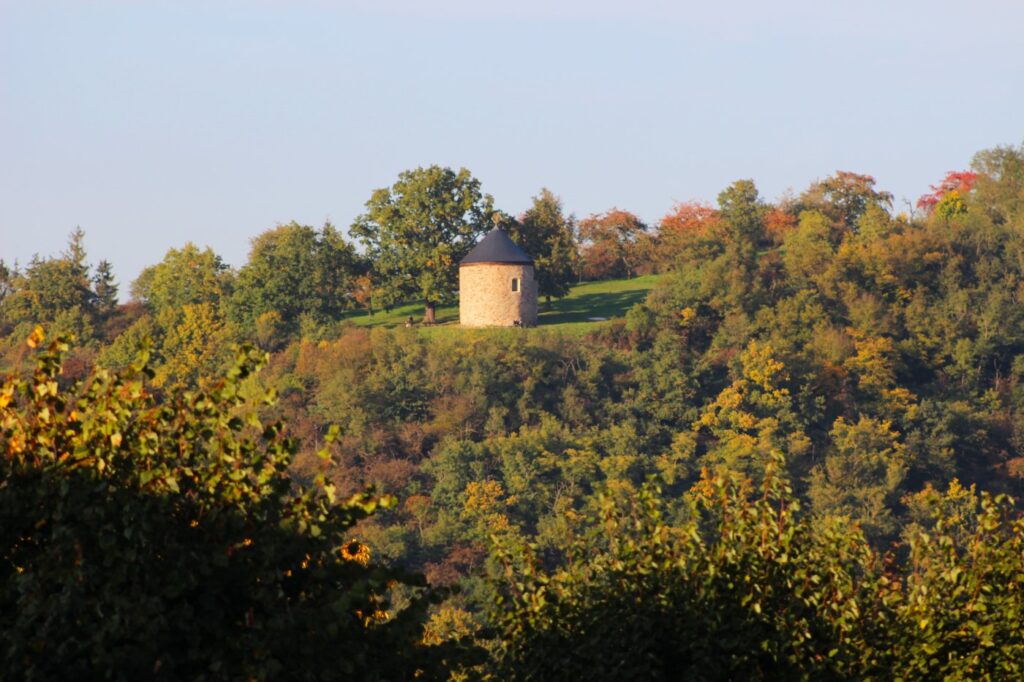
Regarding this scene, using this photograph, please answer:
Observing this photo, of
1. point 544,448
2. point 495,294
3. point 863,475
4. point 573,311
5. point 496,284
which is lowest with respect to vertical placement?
point 863,475

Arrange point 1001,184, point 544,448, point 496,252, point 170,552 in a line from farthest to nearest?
point 1001,184
point 496,252
point 544,448
point 170,552

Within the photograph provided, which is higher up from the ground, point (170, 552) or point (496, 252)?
point (496, 252)

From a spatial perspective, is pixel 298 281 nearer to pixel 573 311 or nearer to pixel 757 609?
pixel 573 311

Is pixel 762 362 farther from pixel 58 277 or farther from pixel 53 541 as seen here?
pixel 53 541

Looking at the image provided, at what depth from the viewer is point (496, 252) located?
10162cm

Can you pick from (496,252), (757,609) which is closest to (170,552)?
(757,609)

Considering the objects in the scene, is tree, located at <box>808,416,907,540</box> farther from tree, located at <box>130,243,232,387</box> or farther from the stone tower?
tree, located at <box>130,243,232,387</box>

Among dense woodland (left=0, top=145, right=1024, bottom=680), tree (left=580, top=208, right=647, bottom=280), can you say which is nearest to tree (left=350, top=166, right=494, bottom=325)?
dense woodland (left=0, top=145, right=1024, bottom=680)

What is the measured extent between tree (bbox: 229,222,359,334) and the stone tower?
403 inches

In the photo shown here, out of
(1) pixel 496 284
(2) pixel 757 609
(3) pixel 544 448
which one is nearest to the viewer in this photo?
(2) pixel 757 609

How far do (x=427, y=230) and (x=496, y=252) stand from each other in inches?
256

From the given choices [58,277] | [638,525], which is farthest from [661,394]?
[638,525]

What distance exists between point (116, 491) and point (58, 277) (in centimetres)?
10717

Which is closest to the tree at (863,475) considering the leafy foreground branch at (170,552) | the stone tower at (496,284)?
the stone tower at (496,284)
